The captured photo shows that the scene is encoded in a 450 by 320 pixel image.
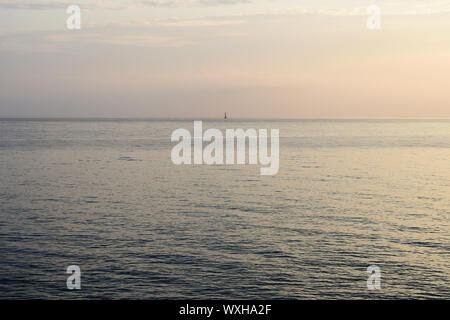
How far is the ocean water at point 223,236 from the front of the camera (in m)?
24.5

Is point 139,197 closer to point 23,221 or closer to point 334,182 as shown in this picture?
point 23,221

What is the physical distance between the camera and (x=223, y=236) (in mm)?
33062

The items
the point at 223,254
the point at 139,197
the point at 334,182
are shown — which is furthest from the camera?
the point at 334,182

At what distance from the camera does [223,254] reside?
2920 cm

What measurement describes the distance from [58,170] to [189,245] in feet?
153

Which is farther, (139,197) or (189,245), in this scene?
(139,197)

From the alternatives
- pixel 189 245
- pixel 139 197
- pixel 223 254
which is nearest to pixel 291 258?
pixel 223 254

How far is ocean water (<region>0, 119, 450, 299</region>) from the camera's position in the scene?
2450 cm
